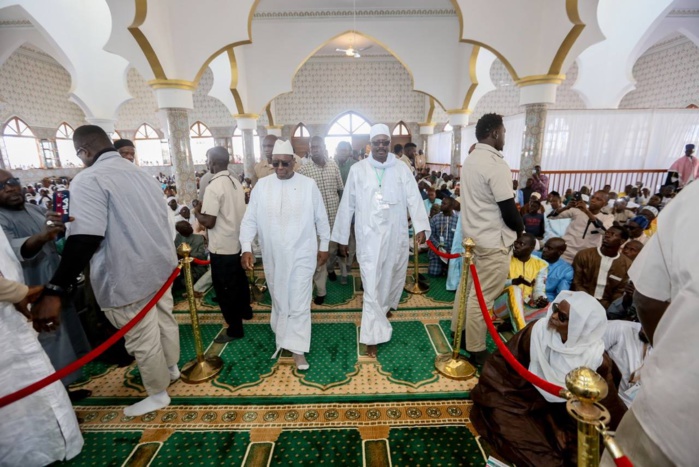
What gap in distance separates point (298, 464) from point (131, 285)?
4.53 ft

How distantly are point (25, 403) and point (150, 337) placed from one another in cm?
61

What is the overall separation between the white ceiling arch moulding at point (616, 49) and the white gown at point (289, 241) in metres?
9.51

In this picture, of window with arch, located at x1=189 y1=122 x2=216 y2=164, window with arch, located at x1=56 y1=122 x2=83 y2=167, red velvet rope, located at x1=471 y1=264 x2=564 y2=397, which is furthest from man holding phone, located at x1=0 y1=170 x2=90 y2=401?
window with arch, located at x1=56 y1=122 x2=83 y2=167

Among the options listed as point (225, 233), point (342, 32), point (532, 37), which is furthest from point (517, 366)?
point (342, 32)

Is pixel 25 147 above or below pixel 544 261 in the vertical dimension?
above

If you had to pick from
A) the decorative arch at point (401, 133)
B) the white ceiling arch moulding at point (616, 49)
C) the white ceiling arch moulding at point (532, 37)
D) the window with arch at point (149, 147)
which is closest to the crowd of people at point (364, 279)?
the white ceiling arch moulding at point (532, 37)

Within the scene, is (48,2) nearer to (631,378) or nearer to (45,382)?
(45,382)

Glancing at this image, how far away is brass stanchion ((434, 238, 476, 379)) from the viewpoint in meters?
2.43

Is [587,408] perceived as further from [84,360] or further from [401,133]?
[401,133]

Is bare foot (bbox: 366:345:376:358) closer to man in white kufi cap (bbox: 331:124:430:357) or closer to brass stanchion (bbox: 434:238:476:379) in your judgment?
man in white kufi cap (bbox: 331:124:430:357)

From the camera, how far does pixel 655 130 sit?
801 cm

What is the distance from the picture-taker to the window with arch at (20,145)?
13399mm

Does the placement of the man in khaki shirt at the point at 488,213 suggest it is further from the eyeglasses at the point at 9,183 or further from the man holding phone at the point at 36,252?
the eyeglasses at the point at 9,183

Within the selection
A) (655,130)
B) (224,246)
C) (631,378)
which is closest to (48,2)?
(224,246)
